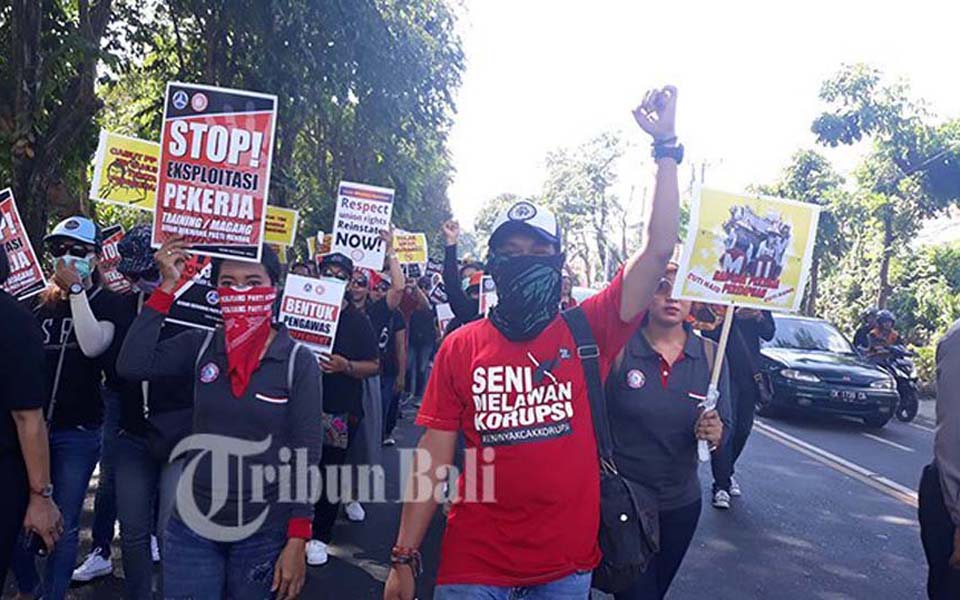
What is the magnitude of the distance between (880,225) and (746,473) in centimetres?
1322

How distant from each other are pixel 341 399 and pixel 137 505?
5.67ft

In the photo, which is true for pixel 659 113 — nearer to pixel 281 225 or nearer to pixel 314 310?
pixel 314 310

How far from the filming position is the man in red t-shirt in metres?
2.49

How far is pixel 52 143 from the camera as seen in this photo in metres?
6.93

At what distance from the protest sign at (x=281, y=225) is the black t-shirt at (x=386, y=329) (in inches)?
36.6

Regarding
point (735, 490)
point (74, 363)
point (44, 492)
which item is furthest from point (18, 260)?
point (735, 490)

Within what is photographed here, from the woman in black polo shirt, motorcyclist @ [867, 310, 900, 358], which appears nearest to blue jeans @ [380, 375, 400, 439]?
the woman in black polo shirt

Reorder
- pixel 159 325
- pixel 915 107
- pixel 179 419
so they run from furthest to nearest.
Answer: pixel 915 107 < pixel 179 419 < pixel 159 325

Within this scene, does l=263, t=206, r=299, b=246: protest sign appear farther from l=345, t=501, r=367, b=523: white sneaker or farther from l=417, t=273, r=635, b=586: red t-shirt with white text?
l=417, t=273, r=635, b=586: red t-shirt with white text

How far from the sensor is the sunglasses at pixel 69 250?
389 cm

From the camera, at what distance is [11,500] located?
2.96m

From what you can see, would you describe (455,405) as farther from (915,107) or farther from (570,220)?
(570,220)

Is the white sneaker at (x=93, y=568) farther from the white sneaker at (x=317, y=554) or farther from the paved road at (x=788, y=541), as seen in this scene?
the white sneaker at (x=317, y=554)

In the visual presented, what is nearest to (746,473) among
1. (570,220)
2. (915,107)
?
(915,107)
